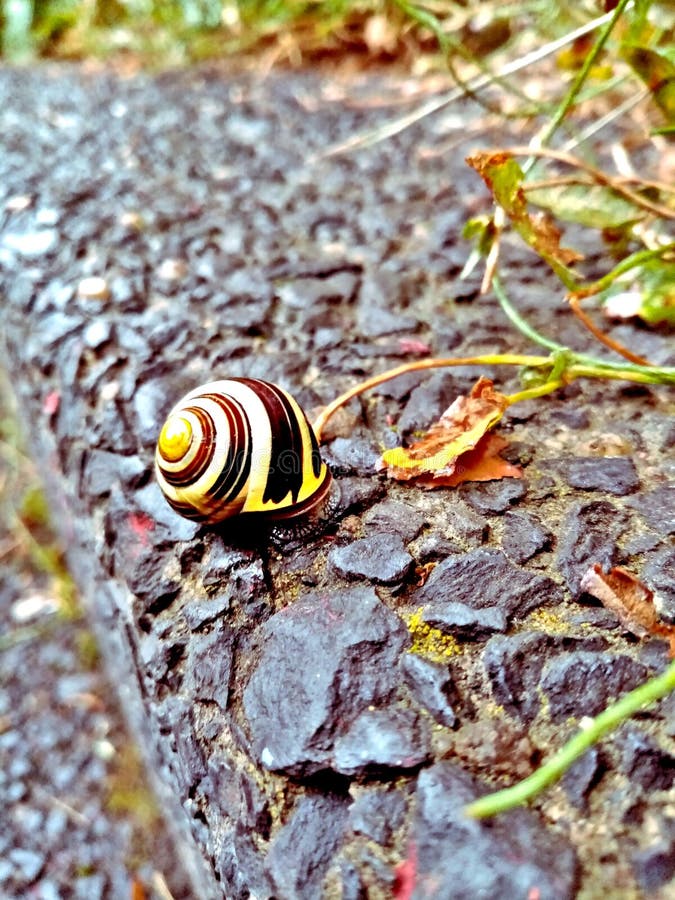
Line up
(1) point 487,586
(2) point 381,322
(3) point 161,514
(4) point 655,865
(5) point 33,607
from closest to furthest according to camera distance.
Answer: (4) point 655,865 → (1) point 487,586 → (3) point 161,514 → (2) point 381,322 → (5) point 33,607

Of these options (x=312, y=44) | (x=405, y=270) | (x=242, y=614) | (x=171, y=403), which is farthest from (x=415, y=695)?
(x=312, y=44)

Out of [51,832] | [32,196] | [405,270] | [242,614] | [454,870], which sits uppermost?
[32,196]

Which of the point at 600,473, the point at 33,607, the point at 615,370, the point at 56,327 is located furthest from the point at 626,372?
the point at 33,607

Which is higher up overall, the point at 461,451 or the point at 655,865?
the point at 461,451

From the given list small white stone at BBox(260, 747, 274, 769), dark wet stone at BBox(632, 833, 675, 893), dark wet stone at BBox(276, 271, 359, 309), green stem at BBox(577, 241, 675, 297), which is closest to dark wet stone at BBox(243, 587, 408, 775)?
small white stone at BBox(260, 747, 274, 769)

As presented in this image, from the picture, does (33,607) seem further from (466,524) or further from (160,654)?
(466,524)

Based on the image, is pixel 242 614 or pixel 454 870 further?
pixel 242 614

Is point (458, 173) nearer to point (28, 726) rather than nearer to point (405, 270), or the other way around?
point (405, 270)
